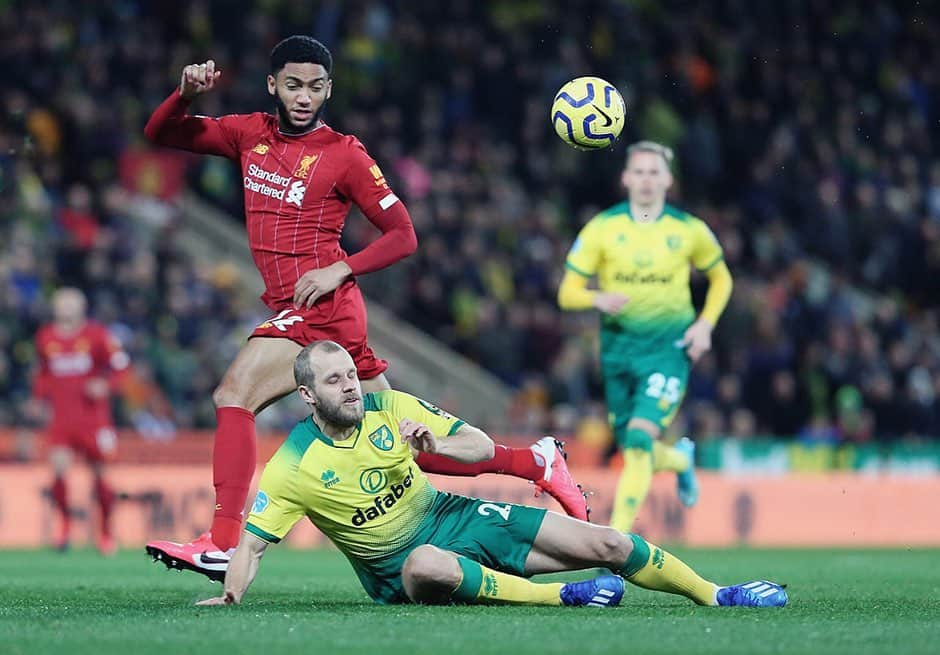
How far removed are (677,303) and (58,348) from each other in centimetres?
A: 563

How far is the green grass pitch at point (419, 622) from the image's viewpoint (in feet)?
19.3

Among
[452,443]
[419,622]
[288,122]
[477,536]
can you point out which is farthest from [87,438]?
[419,622]

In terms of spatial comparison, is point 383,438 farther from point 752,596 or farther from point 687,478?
point 687,478

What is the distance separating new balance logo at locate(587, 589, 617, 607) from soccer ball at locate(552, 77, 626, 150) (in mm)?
2625

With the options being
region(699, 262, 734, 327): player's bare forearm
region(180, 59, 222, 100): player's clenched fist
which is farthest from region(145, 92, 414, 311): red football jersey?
region(699, 262, 734, 327): player's bare forearm

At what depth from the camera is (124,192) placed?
1783cm

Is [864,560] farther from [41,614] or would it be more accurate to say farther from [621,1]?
[621,1]

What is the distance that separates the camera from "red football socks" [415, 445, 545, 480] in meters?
8.02

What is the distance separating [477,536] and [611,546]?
0.58 m

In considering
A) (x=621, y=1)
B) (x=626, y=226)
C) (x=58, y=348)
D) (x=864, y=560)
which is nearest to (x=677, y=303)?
(x=626, y=226)

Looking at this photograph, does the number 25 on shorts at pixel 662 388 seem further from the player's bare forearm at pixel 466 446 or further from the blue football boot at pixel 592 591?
the player's bare forearm at pixel 466 446

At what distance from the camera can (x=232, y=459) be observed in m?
7.97

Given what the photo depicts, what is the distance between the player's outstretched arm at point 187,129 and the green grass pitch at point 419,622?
212cm

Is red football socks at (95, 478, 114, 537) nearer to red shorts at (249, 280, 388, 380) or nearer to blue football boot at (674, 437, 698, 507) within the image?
blue football boot at (674, 437, 698, 507)
